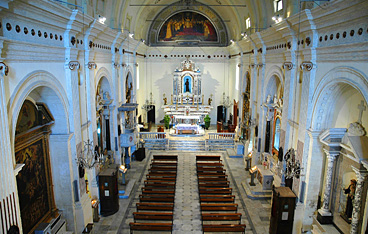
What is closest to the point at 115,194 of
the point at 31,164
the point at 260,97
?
the point at 31,164

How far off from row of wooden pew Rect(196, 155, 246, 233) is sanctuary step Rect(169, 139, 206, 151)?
3.41m

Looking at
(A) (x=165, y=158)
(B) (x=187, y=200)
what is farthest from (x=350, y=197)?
(A) (x=165, y=158)

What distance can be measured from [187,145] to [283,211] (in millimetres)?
10576

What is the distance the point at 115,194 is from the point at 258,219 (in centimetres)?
536

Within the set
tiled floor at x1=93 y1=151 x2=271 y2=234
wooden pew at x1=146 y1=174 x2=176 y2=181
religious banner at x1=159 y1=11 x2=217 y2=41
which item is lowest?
tiled floor at x1=93 y1=151 x2=271 y2=234

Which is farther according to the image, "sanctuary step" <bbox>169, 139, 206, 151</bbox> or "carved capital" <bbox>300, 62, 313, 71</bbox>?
"sanctuary step" <bbox>169, 139, 206, 151</bbox>

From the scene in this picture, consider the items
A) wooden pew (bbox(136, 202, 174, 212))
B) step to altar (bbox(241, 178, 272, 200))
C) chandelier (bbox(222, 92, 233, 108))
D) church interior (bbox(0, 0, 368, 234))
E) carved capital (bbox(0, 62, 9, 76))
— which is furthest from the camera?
chandelier (bbox(222, 92, 233, 108))

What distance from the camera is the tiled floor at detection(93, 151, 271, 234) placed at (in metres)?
9.70

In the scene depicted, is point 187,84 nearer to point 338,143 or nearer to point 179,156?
point 179,156

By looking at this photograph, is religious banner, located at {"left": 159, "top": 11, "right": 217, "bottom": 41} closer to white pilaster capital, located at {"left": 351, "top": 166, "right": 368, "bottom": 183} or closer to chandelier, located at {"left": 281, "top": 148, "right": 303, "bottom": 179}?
chandelier, located at {"left": 281, "top": 148, "right": 303, "bottom": 179}

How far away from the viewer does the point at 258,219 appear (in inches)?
403

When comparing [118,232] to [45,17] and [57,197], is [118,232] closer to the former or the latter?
[57,197]

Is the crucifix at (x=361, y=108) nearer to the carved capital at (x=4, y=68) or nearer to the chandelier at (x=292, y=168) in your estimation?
the chandelier at (x=292, y=168)

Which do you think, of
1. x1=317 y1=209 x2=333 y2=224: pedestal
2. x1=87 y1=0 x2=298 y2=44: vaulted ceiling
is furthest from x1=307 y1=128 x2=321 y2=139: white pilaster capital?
x1=87 y1=0 x2=298 y2=44: vaulted ceiling
